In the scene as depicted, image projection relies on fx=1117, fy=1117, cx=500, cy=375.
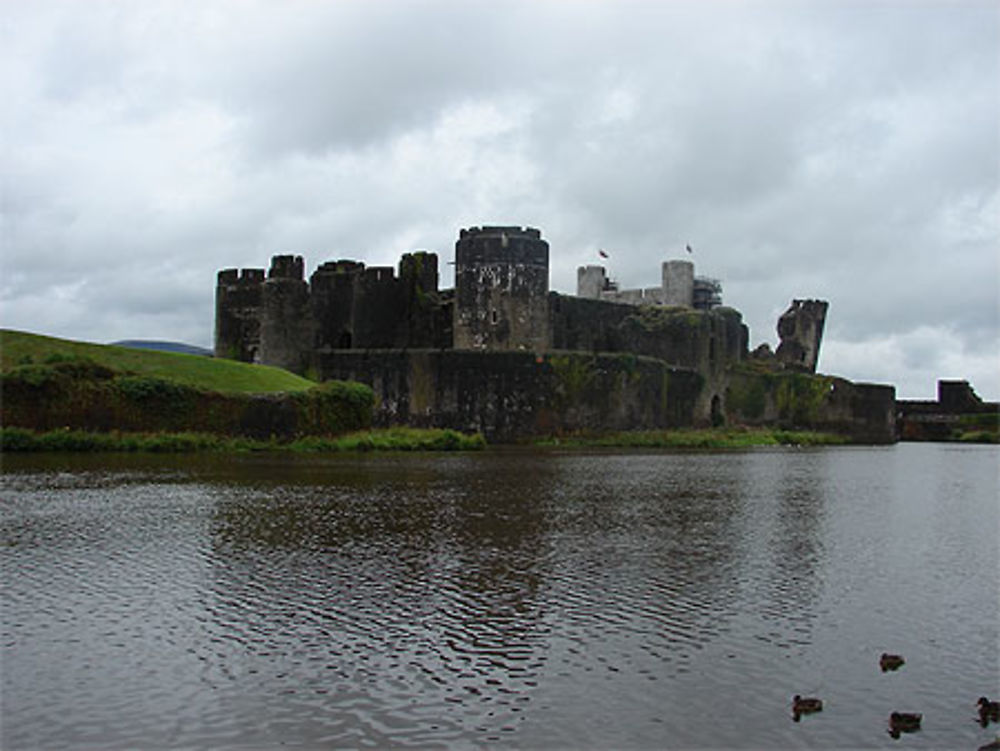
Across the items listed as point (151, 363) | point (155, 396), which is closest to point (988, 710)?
point (155, 396)

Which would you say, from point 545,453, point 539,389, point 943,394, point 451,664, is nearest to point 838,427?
point 943,394

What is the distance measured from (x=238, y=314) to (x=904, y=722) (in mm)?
37021

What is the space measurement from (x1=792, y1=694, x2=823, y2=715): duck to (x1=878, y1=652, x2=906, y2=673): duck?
823 millimetres

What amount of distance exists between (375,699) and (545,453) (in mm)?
23691

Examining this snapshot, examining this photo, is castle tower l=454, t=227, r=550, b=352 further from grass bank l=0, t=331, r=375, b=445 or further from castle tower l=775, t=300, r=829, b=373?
castle tower l=775, t=300, r=829, b=373

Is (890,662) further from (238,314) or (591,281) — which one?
(591,281)

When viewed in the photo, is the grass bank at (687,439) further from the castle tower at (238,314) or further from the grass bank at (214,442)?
the castle tower at (238,314)

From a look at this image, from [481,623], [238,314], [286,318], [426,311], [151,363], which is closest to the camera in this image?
[481,623]

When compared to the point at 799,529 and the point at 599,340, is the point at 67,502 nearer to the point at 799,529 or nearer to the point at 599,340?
the point at 799,529

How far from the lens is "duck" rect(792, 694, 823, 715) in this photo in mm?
5000

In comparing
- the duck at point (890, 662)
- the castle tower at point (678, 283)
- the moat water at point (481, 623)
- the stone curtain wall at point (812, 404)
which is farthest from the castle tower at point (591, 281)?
the duck at point (890, 662)

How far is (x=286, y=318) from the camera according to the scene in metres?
36.1

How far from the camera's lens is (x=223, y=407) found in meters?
25.1

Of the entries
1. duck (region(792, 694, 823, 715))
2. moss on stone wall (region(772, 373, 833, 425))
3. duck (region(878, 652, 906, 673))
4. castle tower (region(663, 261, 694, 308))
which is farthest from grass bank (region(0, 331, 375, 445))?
castle tower (region(663, 261, 694, 308))
